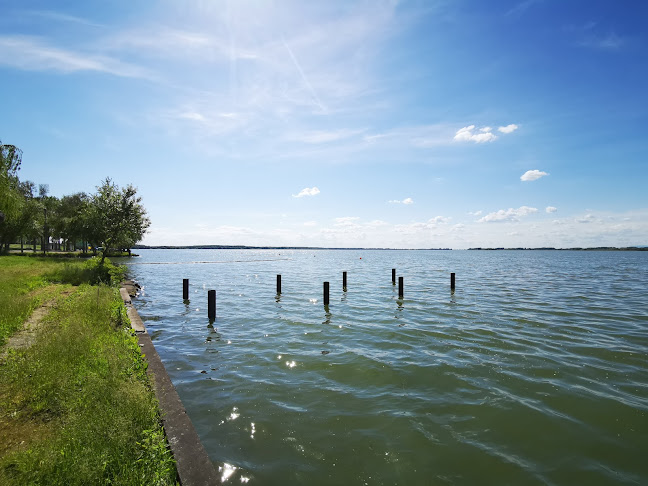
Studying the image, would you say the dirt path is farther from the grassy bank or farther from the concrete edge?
the concrete edge

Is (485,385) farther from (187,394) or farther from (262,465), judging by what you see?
(187,394)

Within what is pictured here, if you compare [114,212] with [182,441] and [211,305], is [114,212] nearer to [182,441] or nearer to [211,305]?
[211,305]

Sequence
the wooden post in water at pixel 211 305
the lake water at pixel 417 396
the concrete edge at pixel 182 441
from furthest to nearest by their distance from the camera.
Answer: the wooden post in water at pixel 211 305 → the lake water at pixel 417 396 → the concrete edge at pixel 182 441

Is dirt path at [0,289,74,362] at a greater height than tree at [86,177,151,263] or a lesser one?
lesser

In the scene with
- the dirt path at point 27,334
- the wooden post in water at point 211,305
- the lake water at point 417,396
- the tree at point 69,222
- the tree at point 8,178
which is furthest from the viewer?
the tree at point 69,222

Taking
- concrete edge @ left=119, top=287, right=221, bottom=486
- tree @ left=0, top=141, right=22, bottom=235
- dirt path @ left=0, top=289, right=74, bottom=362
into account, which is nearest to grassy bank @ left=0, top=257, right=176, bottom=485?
concrete edge @ left=119, top=287, right=221, bottom=486

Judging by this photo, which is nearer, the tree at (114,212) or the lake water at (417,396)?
the lake water at (417,396)

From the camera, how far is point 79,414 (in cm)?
505

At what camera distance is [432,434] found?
6.27 meters

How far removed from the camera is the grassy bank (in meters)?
3.94

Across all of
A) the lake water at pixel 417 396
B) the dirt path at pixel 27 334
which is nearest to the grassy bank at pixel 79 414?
the dirt path at pixel 27 334

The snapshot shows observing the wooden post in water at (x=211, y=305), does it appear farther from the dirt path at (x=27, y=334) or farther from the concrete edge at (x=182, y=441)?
the concrete edge at (x=182, y=441)

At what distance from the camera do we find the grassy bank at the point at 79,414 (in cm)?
394

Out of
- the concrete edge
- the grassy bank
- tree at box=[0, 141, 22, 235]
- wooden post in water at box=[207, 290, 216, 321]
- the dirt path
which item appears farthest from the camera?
tree at box=[0, 141, 22, 235]
